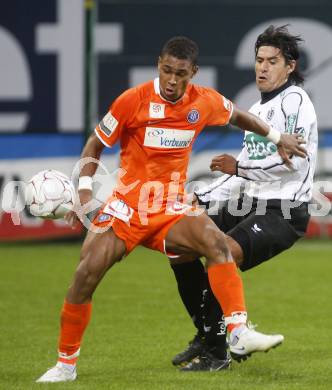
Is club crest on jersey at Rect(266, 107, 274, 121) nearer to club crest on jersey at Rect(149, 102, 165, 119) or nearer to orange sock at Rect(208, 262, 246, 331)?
club crest on jersey at Rect(149, 102, 165, 119)

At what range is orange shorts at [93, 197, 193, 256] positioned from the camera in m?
6.48

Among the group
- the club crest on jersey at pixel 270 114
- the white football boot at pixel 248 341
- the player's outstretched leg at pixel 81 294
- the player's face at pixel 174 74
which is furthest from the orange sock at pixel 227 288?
the club crest on jersey at pixel 270 114

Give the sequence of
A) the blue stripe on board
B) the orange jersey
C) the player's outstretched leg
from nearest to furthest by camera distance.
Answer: the player's outstretched leg → the orange jersey → the blue stripe on board

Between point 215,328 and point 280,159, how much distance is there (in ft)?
3.83

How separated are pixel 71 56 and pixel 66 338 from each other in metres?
8.93

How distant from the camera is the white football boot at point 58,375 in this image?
6.38 m

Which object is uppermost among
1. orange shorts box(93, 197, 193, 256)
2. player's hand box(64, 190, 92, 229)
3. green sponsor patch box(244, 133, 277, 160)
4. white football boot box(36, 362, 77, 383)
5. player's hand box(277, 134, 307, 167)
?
player's hand box(277, 134, 307, 167)

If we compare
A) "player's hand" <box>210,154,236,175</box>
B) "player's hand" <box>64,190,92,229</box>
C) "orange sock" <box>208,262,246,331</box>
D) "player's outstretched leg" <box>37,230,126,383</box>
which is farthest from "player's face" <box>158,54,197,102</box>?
"orange sock" <box>208,262,246,331</box>

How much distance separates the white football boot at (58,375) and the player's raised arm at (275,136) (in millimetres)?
1851

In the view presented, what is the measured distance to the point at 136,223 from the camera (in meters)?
6.50

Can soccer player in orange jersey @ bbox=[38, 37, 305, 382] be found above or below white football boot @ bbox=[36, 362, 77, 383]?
above

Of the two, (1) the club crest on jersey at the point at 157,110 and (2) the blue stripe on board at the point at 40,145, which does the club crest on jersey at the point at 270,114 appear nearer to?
(1) the club crest on jersey at the point at 157,110

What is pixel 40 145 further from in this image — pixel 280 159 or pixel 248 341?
pixel 248 341

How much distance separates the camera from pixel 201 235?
251 inches
